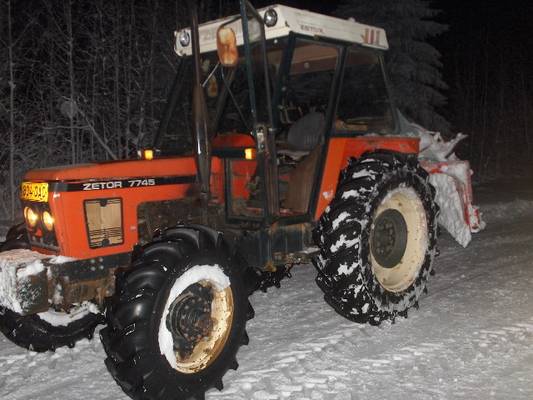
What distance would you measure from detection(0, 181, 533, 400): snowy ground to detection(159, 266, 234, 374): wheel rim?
11.2 inches

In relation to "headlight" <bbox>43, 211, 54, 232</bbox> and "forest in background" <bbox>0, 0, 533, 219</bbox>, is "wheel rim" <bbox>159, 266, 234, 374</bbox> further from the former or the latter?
"forest in background" <bbox>0, 0, 533, 219</bbox>

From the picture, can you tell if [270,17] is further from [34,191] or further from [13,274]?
[13,274]

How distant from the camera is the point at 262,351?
439cm

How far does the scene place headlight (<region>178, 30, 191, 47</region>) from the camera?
4.88 meters

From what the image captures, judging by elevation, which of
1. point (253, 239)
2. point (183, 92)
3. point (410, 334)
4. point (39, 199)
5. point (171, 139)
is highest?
point (183, 92)

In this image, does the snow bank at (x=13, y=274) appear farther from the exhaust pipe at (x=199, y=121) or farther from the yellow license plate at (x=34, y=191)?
the exhaust pipe at (x=199, y=121)

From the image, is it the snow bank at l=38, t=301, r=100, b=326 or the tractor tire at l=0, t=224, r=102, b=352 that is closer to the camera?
the tractor tire at l=0, t=224, r=102, b=352

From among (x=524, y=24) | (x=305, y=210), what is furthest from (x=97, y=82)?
(x=524, y=24)

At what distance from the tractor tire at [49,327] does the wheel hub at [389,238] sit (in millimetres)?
2611

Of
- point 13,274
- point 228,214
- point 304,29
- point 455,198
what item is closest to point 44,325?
point 13,274

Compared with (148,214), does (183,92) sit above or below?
above

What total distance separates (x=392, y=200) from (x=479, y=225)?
3.18m

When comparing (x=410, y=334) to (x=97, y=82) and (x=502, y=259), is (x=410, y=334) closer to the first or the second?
(x=502, y=259)

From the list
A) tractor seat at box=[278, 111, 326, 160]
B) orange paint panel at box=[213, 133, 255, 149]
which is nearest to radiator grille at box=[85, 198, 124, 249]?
orange paint panel at box=[213, 133, 255, 149]
